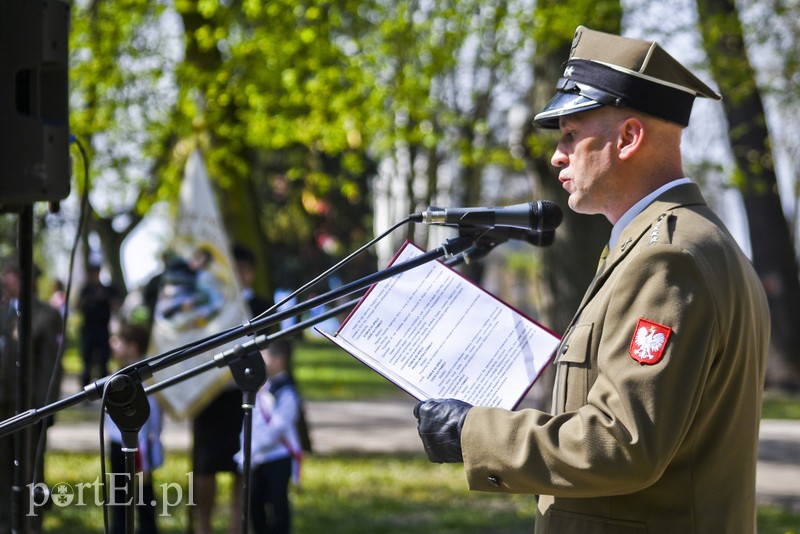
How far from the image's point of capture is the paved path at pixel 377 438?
10.9 m

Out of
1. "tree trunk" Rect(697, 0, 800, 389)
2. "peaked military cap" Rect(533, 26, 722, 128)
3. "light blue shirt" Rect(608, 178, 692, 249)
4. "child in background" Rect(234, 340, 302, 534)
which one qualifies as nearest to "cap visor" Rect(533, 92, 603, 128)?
"peaked military cap" Rect(533, 26, 722, 128)

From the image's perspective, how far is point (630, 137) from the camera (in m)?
2.68

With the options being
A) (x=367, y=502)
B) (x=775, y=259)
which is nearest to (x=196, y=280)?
(x=367, y=502)

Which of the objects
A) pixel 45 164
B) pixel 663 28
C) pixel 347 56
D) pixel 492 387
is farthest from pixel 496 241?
pixel 663 28

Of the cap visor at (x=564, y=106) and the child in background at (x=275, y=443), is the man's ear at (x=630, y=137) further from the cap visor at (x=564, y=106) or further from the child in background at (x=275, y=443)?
the child in background at (x=275, y=443)

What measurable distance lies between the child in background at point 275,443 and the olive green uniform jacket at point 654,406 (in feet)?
14.5

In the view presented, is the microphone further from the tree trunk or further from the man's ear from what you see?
the tree trunk

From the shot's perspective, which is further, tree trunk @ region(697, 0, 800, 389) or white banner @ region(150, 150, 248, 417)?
tree trunk @ region(697, 0, 800, 389)

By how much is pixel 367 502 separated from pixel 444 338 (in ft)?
21.5

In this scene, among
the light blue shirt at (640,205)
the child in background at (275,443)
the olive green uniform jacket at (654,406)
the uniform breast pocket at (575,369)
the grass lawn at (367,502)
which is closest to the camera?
the olive green uniform jacket at (654,406)

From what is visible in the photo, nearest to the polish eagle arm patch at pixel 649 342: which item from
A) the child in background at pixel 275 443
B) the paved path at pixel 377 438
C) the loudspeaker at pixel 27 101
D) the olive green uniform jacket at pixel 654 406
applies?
the olive green uniform jacket at pixel 654 406

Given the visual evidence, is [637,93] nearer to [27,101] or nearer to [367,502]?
[27,101]

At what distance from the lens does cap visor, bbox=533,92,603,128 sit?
273cm

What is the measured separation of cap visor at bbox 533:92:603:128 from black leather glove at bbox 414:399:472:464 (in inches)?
30.5
